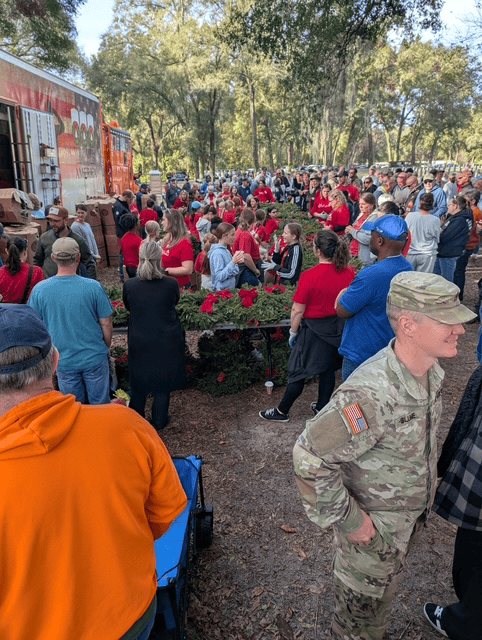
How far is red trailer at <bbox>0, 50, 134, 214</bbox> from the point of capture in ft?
30.6

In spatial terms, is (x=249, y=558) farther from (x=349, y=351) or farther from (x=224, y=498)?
Result: (x=349, y=351)

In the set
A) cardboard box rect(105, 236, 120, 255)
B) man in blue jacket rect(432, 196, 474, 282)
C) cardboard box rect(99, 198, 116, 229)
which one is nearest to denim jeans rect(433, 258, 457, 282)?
man in blue jacket rect(432, 196, 474, 282)

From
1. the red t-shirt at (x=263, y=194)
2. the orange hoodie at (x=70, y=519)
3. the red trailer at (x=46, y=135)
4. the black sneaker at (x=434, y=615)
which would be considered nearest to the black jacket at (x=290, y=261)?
the black sneaker at (x=434, y=615)

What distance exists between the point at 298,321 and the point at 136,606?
3291 millimetres

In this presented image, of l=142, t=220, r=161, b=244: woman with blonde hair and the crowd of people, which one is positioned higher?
l=142, t=220, r=161, b=244: woman with blonde hair

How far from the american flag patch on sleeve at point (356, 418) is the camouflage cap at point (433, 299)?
0.49 metres

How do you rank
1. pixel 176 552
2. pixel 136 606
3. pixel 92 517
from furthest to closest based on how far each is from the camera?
pixel 176 552 < pixel 136 606 < pixel 92 517

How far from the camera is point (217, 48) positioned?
36344 mm

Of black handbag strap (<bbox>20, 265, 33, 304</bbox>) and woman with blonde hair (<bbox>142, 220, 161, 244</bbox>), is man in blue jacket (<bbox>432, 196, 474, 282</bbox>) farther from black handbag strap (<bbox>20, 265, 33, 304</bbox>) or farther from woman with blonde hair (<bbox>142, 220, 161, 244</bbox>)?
black handbag strap (<bbox>20, 265, 33, 304</bbox>)

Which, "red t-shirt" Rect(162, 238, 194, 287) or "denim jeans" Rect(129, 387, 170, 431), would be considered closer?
"denim jeans" Rect(129, 387, 170, 431)

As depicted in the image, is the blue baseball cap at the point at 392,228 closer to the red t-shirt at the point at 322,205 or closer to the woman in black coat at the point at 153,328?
the woman in black coat at the point at 153,328

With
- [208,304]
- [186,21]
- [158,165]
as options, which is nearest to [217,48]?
[186,21]

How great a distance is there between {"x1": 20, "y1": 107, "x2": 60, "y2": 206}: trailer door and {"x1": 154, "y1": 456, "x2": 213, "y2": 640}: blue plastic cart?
8.56m

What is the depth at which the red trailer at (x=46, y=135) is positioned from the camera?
9328 mm
